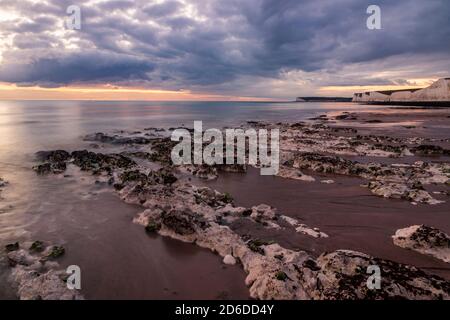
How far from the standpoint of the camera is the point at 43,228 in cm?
1252

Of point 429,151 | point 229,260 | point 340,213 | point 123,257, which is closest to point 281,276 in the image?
point 229,260

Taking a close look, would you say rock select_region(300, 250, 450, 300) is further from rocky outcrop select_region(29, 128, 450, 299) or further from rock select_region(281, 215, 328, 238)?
rock select_region(281, 215, 328, 238)

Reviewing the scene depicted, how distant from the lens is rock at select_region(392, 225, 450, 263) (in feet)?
33.8

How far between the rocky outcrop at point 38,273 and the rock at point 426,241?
35.6 ft

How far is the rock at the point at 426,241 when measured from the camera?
10305mm

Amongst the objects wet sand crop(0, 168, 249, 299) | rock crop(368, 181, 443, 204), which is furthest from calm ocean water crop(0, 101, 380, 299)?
rock crop(368, 181, 443, 204)

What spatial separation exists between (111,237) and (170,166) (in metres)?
11.8

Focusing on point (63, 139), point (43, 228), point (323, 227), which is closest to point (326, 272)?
point (323, 227)

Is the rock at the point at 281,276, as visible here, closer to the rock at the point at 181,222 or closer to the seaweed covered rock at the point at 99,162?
the rock at the point at 181,222

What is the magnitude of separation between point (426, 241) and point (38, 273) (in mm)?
12739

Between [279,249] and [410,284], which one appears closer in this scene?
[410,284]

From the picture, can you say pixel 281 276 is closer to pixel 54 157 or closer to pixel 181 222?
pixel 181 222

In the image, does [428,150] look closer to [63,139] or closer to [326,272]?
[326,272]
